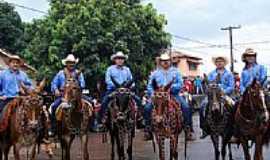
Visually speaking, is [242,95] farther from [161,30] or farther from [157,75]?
[161,30]

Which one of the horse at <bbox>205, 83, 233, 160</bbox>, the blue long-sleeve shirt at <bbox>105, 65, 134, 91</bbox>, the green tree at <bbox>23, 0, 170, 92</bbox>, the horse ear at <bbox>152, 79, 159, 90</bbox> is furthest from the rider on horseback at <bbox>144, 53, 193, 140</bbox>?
the green tree at <bbox>23, 0, 170, 92</bbox>

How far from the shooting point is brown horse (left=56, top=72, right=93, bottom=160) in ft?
41.7

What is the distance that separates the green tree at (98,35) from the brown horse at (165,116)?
730 inches

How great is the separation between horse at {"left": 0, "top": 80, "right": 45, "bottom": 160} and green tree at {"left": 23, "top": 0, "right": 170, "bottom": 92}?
17.5 meters

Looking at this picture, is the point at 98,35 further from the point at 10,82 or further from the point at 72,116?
the point at 72,116

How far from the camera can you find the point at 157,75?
1285 centimetres

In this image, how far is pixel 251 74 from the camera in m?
12.8

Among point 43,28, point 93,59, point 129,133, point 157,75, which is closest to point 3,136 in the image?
point 129,133

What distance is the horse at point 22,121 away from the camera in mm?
12000

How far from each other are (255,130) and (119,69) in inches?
156

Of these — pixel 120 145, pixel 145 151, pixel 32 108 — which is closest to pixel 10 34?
pixel 145 151

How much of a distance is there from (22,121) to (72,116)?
4.28 feet

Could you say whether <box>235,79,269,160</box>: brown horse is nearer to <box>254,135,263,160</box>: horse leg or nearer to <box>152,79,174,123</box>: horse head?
<box>254,135,263,160</box>: horse leg

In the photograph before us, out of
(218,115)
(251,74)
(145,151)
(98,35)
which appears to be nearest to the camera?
(251,74)
